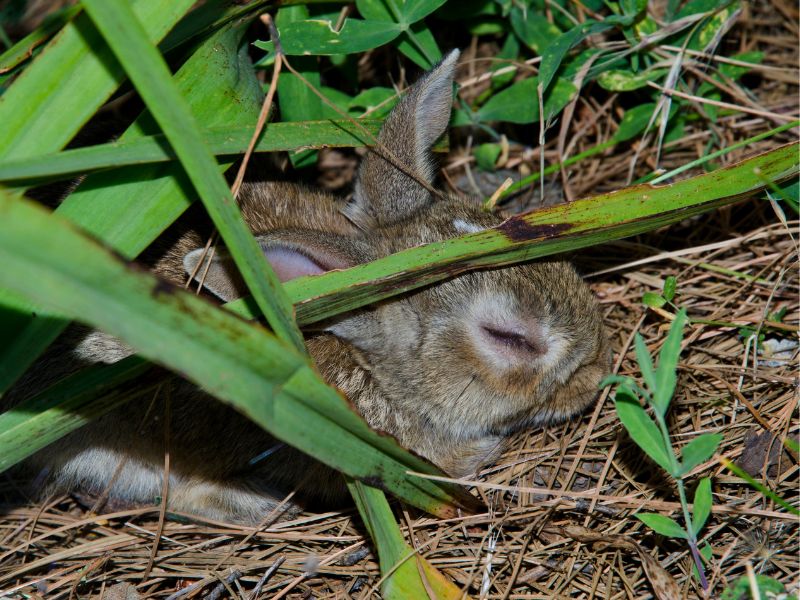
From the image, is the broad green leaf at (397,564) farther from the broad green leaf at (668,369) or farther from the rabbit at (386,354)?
the broad green leaf at (668,369)

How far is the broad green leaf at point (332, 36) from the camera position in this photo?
3.19 meters

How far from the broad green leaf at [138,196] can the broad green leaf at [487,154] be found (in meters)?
1.40

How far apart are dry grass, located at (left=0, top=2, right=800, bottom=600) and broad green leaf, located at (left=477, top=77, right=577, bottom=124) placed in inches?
26.4

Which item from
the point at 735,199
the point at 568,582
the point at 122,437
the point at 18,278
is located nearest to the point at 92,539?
the point at 122,437

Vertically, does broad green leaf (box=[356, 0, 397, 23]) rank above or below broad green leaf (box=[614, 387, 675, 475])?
above

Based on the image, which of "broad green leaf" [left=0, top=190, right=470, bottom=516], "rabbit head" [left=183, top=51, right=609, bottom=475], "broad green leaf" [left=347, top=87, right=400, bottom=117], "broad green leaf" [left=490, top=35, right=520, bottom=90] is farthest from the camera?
"broad green leaf" [left=490, top=35, right=520, bottom=90]

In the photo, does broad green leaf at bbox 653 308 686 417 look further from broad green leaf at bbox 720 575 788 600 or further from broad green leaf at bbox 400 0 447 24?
broad green leaf at bbox 400 0 447 24

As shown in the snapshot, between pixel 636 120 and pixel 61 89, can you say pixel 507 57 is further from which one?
pixel 61 89

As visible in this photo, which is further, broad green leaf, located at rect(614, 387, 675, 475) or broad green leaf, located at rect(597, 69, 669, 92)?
broad green leaf, located at rect(597, 69, 669, 92)

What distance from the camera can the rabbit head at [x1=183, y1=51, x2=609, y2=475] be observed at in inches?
111

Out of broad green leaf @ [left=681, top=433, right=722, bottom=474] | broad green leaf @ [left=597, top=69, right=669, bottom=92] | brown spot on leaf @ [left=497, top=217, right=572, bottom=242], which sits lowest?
broad green leaf @ [left=681, top=433, right=722, bottom=474]

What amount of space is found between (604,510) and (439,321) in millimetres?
858

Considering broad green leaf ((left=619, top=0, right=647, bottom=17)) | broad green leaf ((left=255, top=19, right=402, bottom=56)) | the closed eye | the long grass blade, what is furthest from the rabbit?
broad green leaf ((left=619, top=0, right=647, bottom=17))

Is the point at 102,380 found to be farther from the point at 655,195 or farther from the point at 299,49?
the point at 655,195
